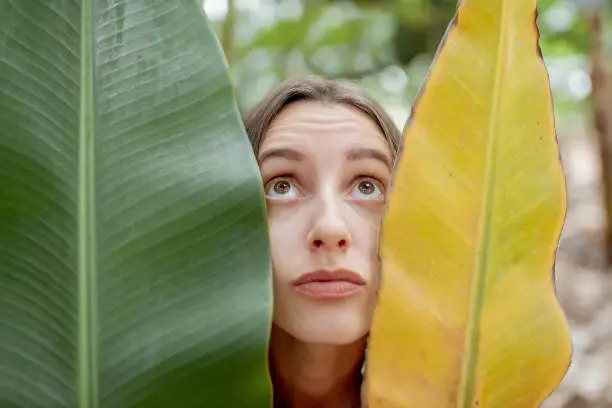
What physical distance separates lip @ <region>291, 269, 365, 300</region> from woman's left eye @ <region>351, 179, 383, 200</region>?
7 centimetres

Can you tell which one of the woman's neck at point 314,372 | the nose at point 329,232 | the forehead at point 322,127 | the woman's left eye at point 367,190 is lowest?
the woman's neck at point 314,372

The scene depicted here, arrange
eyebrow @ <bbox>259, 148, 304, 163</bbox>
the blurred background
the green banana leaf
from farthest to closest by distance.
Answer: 1. the blurred background
2. eyebrow @ <bbox>259, 148, 304, 163</bbox>
3. the green banana leaf

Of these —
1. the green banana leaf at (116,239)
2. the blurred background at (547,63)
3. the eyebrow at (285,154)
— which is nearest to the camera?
the green banana leaf at (116,239)

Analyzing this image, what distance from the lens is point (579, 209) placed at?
329cm

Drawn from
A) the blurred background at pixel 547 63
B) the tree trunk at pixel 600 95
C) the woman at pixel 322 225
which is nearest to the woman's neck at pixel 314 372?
the woman at pixel 322 225

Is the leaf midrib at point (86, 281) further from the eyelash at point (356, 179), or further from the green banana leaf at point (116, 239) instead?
the eyelash at point (356, 179)

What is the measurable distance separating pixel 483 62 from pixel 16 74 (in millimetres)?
296

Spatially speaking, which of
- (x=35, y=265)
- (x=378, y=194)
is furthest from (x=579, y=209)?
(x=35, y=265)

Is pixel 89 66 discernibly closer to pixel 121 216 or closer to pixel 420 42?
pixel 121 216

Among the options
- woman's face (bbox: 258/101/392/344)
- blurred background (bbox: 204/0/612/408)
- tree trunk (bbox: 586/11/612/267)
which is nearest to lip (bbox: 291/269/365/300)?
woman's face (bbox: 258/101/392/344)

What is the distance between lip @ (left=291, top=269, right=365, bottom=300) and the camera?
0.52 meters

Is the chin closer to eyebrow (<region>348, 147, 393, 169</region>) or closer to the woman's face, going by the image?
the woman's face

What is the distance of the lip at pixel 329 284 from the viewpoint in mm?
519

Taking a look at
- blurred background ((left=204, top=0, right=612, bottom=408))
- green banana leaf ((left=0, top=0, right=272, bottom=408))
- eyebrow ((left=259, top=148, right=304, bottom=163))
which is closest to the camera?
green banana leaf ((left=0, top=0, right=272, bottom=408))
